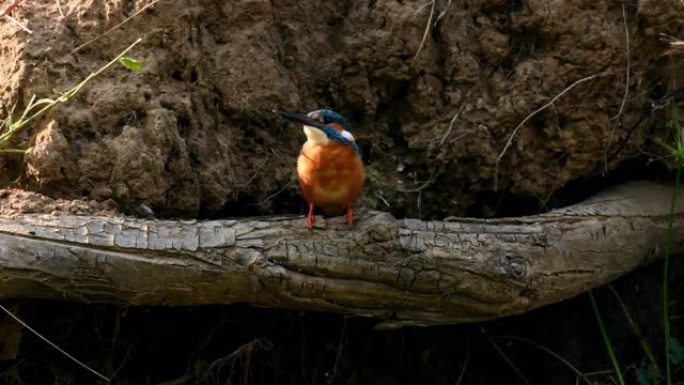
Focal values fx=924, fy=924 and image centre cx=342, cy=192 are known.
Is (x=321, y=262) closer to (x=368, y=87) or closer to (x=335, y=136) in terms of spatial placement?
(x=335, y=136)

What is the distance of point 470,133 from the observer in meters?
3.76

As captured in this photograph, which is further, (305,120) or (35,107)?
(305,120)

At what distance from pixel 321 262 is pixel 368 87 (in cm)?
92

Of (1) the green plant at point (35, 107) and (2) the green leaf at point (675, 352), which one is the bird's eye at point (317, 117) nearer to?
(1) the green plant at point (35, 107)

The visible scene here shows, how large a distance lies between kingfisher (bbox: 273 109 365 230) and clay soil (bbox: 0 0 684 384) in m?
0.27

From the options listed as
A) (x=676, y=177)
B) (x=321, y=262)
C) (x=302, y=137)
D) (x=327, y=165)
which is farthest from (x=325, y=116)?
(x=676, y=177)

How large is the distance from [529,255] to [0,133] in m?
1.95

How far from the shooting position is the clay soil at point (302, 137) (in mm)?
3307

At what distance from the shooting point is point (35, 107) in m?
3.25

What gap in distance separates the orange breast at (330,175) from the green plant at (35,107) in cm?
72

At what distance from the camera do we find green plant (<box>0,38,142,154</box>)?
117 inches

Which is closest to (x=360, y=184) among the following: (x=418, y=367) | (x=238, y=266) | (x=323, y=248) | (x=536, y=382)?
(x=323, y=248)

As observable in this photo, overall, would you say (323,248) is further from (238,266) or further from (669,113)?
(669,113)

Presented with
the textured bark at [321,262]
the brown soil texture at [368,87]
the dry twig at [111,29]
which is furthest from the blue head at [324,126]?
the dry twig at [111,29]
